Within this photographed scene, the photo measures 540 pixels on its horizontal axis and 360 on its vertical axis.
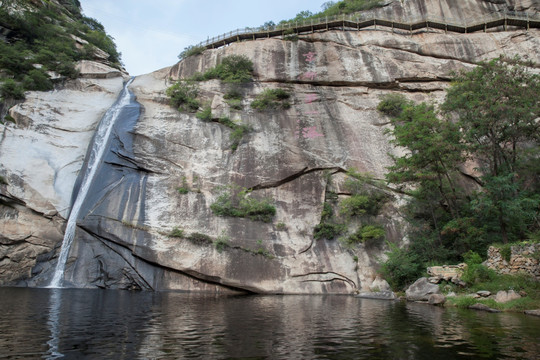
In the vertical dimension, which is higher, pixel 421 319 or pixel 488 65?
pixel 488 65

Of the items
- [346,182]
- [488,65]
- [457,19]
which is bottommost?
[346,182]

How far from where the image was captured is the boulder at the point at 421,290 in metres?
14.0

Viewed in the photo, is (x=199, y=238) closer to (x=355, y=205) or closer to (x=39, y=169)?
(x=355, y=205)

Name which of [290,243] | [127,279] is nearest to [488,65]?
[290,243]

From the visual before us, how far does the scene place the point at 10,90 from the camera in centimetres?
2400

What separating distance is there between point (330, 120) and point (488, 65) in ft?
35.5

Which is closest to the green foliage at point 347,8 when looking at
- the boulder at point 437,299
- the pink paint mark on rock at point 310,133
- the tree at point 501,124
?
the pink paint mark on rock at point 310,133

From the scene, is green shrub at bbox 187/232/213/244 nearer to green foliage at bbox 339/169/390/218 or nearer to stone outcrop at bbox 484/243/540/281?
green foliage at bbox 339/169/390/218

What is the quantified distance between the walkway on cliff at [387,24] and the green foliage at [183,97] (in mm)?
8472

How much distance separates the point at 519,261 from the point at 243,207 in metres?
13.1

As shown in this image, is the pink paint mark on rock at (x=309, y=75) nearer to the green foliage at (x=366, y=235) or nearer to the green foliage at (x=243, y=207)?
the green foliage at (x=243, y=207)

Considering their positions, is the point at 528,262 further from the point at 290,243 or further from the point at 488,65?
the point at 290,243

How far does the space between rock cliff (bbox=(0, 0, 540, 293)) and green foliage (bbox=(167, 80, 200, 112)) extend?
0.64m

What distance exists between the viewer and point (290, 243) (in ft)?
62.9
